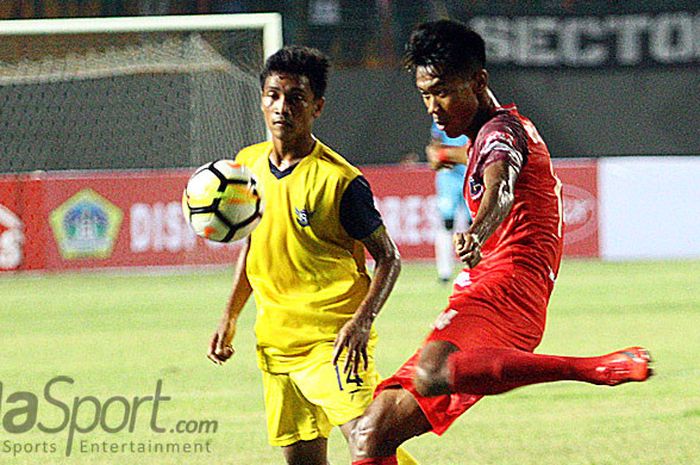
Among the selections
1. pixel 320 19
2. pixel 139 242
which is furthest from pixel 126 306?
pixel 320 19

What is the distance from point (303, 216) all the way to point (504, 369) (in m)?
0.94

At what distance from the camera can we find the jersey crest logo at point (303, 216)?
15.7ft

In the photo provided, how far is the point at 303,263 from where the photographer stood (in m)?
4.82

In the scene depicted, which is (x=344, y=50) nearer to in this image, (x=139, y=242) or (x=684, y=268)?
(x=139, y=242)

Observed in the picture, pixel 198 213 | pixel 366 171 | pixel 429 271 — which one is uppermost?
pixel 198 213

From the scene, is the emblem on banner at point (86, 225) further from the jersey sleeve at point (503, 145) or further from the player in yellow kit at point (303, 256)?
the jersey sleeve at point (503, 145)

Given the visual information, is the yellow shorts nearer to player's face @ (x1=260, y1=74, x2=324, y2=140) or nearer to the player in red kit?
the player in red kit

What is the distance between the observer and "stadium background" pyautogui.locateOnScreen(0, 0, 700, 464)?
10281 millimetres

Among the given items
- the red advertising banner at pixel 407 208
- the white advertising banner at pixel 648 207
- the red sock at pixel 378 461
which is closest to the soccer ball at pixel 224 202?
the red sock at pixel 378 461

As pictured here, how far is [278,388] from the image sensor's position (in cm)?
483

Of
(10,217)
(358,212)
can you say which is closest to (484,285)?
(358,212)

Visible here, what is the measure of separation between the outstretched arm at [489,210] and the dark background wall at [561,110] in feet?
49.1

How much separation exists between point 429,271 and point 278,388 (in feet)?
41.1

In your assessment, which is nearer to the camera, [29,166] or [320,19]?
[29,166]
